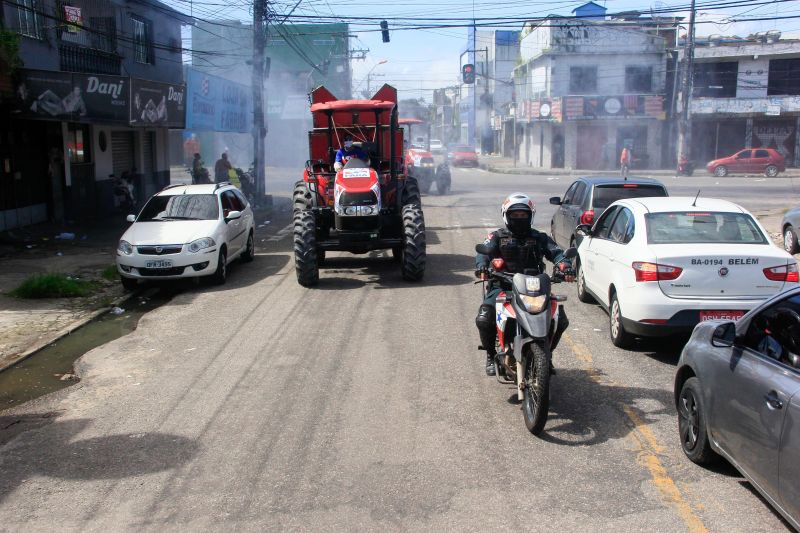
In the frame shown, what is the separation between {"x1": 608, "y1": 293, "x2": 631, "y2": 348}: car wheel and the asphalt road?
0.52ft

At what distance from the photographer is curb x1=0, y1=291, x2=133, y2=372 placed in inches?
352

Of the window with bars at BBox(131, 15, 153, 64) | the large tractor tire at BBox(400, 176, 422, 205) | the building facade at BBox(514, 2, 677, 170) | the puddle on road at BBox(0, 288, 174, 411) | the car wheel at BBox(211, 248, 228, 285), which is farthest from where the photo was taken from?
the building facade at BBox(514, 2, 677, 170)

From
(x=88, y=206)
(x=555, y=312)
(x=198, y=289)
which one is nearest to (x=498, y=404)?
(x=555, y=312)

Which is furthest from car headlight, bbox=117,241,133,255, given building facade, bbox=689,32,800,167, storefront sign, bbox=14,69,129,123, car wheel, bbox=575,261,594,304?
building facade, bbox=689,32,800,167

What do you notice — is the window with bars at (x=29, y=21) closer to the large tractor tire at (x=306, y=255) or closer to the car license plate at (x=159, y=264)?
the car license plate at (x=159, y=264)

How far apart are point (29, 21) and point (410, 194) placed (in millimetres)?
11321

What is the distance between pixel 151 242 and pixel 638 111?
4114cm

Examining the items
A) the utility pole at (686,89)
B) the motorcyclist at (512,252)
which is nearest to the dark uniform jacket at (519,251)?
the motorcyclist at (512,252)

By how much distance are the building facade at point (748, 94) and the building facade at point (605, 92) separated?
2.10m

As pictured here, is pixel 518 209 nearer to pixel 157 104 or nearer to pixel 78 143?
pixel 157 104

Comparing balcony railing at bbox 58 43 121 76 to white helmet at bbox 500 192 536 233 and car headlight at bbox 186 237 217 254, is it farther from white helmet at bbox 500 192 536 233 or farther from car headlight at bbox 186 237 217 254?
white helmet at bbox 500 192 536 233

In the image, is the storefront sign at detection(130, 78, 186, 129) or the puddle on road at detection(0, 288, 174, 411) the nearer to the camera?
the puddle on road at detection(0, 288, 174, 411)

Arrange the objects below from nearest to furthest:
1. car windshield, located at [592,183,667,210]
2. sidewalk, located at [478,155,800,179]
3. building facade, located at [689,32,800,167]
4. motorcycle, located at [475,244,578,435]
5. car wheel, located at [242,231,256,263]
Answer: motorcycle, located at [475,244,578,435]
car windshield, located at [592,183,667,210]
car wheel, located at [242,231,256,263]
sidewalk, located at [478,155,800,179]
building facade, located at [689,32,800,167]

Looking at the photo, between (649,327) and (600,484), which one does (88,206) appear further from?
(600,484)
